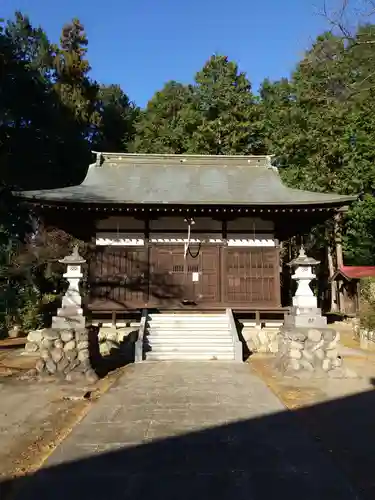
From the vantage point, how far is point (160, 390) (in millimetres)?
7020

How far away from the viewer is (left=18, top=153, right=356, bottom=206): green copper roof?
1272 cm

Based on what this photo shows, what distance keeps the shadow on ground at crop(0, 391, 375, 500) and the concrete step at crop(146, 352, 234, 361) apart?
5447 mm

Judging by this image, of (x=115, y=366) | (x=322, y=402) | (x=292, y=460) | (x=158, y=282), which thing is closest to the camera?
(x=292, y=460)

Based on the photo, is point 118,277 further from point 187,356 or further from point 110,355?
point 187,356

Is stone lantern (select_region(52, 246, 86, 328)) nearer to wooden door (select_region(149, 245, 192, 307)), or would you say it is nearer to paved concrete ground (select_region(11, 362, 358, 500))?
paved concrete ground (select_region(11, 362, 358, 500))

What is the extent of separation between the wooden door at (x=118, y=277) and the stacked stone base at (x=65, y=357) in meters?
5.13

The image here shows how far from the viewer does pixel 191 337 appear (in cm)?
1150

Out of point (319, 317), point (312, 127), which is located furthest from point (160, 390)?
point (312, 127)

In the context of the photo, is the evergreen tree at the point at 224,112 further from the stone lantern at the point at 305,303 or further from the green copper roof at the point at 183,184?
the stone lantern at the point at 305,303

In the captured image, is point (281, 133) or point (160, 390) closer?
point (160, 390)

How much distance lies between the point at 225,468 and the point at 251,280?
33.6ft

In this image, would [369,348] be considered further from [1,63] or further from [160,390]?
[1,63]

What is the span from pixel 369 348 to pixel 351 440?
348 inches

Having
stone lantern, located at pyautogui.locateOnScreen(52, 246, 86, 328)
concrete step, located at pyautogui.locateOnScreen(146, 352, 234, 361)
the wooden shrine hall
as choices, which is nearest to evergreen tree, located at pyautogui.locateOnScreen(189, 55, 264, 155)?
the wooden shrine hall
